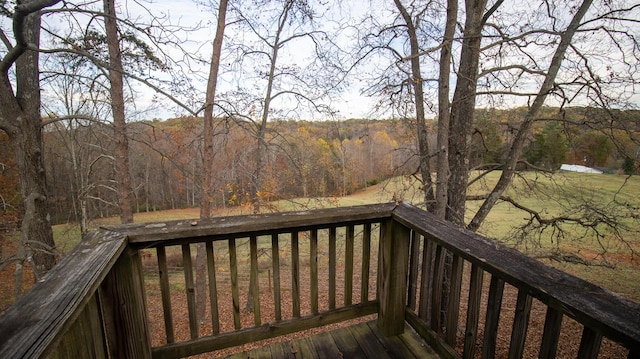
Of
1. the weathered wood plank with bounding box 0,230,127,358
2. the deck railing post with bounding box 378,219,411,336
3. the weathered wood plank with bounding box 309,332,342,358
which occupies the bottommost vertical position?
the weathered wood plank with bounding box 309,332,342,358

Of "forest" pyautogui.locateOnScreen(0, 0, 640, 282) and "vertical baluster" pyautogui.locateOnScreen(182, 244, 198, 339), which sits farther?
"forest" pyautogui.locateOnScreen(0, 0, 640, 282)

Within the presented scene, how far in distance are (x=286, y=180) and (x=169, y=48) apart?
5671 mm

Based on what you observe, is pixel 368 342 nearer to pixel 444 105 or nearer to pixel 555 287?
pixel 555 287

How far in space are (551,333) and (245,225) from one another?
1419 mm

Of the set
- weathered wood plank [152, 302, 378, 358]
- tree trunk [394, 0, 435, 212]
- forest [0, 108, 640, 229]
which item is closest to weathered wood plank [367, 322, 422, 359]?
weathered wood plank [152, 302, 378, 358]

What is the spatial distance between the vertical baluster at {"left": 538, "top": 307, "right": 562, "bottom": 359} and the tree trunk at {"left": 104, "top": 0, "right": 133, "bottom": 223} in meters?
6.36

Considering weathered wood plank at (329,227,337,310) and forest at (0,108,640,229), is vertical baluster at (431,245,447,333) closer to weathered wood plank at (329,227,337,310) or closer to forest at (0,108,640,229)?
weathered wood plank at (329,227,337,310)

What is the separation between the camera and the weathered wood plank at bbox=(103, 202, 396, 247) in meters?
1.46

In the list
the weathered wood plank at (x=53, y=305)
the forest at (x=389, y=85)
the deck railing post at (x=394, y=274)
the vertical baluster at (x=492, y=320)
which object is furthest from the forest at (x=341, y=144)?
the weathered wood plank at (x=53, y=305)

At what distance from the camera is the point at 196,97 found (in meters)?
5.94

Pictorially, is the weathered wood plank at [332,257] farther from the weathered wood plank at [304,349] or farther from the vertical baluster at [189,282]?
the vertical baluster at [189,282]

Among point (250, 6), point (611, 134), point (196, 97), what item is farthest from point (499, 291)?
point (250, 6)

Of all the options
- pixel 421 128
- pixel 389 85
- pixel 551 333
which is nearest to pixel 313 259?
pixel 551 333

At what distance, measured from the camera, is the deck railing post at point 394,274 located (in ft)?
6.22
